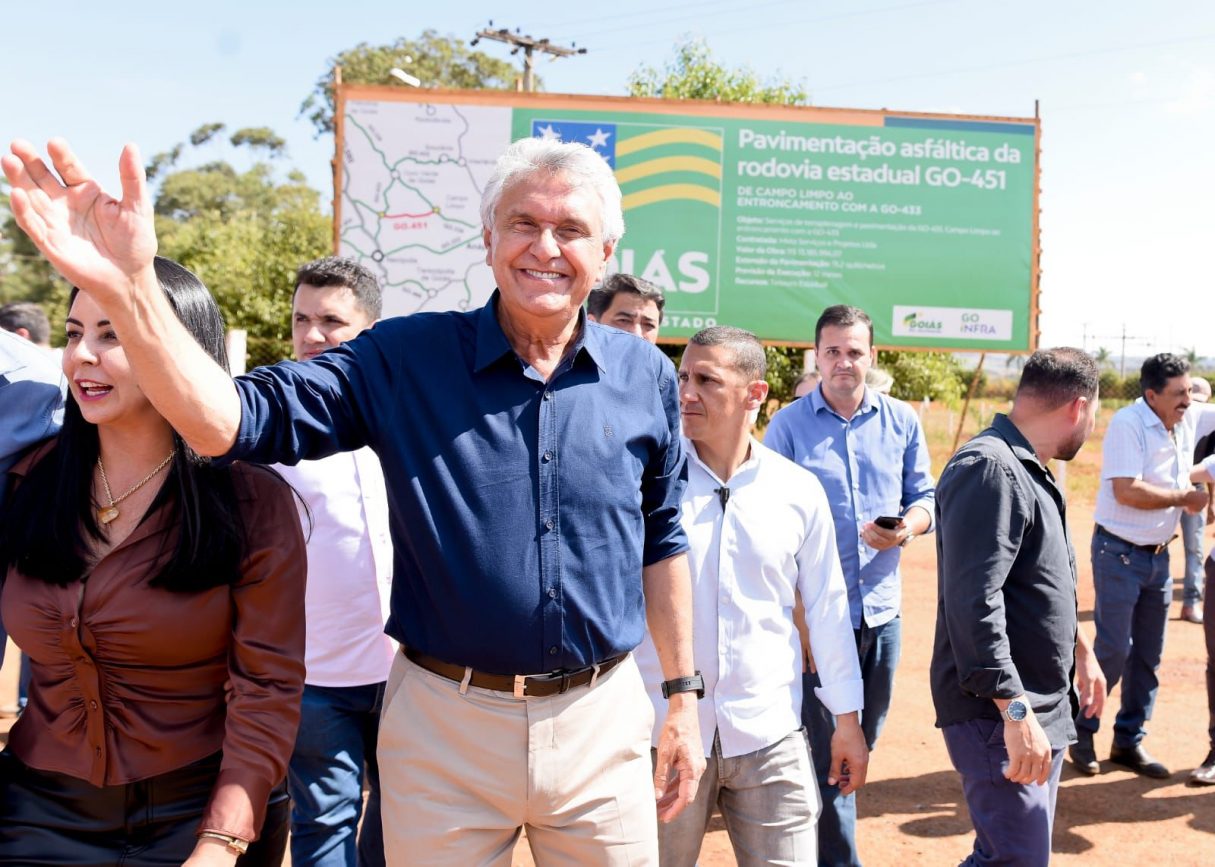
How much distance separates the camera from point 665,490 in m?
2.64

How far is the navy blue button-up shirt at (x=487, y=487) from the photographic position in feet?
7.25

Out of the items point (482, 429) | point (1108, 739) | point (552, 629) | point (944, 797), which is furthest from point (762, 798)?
point (1108, 739)

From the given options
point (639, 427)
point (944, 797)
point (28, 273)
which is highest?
point (28, 273)

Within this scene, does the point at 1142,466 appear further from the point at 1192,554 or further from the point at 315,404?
the point at 315,404

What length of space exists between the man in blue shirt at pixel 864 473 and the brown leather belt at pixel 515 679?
226 cm

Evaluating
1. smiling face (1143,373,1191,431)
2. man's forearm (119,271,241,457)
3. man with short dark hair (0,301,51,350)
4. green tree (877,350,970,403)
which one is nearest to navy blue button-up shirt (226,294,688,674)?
man's forearm (119,271,241,457)

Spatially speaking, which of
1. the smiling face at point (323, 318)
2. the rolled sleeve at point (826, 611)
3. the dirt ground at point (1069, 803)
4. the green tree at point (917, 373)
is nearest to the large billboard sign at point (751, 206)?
the dirt ground at point (1069, 803)

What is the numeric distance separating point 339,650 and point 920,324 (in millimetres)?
7495

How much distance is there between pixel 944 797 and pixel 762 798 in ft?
9.85

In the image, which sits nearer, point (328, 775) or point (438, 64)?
point (328, 775)

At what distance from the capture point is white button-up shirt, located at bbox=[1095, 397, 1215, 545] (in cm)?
613

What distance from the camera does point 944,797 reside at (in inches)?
221

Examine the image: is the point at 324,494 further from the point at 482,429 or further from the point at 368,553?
the point at 482,429

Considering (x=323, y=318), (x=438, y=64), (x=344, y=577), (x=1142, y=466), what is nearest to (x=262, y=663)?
(x=344, y=577)
